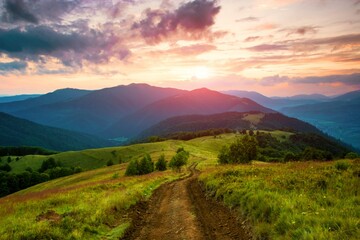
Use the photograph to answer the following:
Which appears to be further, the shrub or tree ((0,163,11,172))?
tree ((0,163,11,172))

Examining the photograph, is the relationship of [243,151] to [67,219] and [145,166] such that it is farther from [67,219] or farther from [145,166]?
[67,219]

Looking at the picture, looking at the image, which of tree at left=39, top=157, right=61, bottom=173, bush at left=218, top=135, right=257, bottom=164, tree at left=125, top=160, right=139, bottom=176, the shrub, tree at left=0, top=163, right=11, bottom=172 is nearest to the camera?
the shrub

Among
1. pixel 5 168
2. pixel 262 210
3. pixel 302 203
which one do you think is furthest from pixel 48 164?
pixel 302 203

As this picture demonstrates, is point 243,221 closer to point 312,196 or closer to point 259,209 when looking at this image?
point 259,209

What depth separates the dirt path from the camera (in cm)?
1384

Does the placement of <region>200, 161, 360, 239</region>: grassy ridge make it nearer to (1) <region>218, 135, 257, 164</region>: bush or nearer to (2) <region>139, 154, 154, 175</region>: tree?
(1) <region>218, 135, 257, 164</region>: bush

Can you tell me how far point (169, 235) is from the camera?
560 inches

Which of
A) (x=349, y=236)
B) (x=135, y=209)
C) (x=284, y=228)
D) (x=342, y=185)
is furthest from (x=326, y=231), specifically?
(x=135, y=209)

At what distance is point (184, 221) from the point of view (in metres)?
16.2

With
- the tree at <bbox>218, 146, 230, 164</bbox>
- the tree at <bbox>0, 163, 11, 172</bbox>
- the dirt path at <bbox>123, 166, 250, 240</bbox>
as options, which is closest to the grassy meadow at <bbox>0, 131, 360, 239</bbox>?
the dirt path at <bbox>123, 166, 250, 240</bbox>

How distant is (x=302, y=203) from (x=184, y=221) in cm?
638

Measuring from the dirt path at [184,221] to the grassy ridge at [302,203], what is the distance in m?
0.91

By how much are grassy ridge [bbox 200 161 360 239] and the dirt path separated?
0.91 metres

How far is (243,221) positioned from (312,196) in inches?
140
